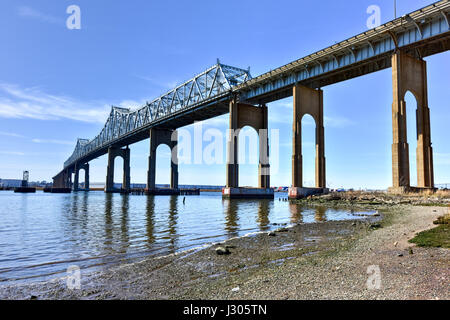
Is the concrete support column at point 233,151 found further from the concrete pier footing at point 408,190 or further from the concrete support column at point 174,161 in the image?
the concrete support column at point 174,161

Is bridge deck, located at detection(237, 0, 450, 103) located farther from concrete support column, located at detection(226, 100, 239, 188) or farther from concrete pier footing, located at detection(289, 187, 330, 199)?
concrete pier footing, located at detection(289, 187, 330, 199)

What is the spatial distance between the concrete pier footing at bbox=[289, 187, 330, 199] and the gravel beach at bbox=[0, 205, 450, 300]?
122 ft

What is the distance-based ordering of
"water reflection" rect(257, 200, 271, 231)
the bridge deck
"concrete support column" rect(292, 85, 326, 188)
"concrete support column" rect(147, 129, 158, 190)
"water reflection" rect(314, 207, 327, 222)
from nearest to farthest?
1. "water reflection" rect(257, 200, 271, 231)
2. "water reflection" rect(314, 207, 327, 222)
3. the bridge deck
4. "concrete support column" rect(292, 85, 326, 188)
5. "concrete support column" rect(147, 129, 158, 190)

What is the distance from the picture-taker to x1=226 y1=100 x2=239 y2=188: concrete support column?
210 ft

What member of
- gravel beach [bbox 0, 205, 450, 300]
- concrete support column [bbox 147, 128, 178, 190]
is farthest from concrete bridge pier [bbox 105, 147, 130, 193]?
gravel beach [bbox 0, 205, 450, 300]

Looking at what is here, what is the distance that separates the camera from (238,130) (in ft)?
221

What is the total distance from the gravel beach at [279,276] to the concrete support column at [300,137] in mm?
38919

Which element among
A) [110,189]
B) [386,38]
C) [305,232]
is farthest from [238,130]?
[110,189]

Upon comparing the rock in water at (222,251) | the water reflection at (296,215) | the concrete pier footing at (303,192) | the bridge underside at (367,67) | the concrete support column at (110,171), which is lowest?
the water reflection at (296,215)

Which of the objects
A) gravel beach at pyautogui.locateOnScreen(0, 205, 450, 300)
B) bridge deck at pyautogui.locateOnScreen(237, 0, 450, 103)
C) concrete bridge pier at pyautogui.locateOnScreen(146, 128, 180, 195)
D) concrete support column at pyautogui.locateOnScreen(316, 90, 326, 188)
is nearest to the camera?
gravel beach at pyautogui.locateOnScreen(0, 205, 450, 300)

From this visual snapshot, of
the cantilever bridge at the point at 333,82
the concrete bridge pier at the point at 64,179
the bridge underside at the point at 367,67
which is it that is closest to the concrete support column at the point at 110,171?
the cantilever bridge at the point at 333,82

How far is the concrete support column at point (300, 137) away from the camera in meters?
50.3

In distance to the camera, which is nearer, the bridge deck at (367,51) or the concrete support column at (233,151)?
the bridge deck at (367,51)

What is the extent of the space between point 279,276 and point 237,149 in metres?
58.9
